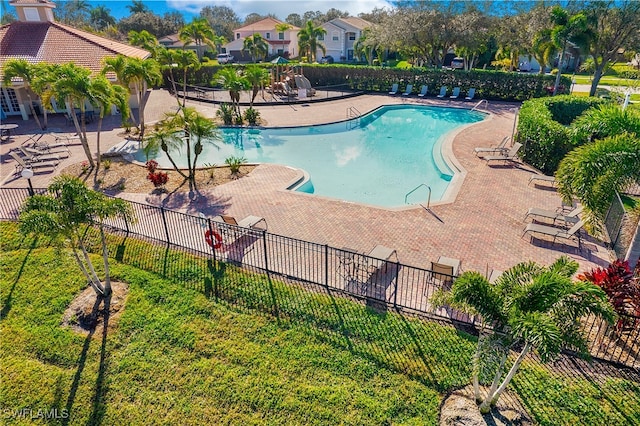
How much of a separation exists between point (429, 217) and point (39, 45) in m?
33.1

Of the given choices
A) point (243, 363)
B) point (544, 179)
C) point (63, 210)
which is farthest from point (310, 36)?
point (243, 363)

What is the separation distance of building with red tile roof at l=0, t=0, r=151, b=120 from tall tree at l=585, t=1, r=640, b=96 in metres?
38.0

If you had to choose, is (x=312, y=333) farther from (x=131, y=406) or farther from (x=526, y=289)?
(x=526, y=289)

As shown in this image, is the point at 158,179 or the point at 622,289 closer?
the point at 622,289

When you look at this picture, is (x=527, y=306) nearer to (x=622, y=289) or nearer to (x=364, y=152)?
(x=622, y=289)

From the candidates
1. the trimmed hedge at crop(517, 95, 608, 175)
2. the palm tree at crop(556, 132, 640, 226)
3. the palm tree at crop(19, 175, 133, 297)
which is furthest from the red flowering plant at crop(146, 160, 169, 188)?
the trimmed hedge at crop(517, 95, 608, 175)

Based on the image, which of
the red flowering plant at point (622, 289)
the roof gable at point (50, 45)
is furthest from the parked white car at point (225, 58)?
the red flowering plant at point (622, 289)

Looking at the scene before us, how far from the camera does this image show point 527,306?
5.73 m

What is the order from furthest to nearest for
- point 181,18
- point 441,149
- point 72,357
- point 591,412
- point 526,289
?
1. point 181,18
2. point 441,149
3. point 72,357
4. point 591,412
5. point 526,289

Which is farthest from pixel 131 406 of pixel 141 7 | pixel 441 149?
pixel 141 7

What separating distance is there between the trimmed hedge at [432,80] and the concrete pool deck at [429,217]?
1740 cm

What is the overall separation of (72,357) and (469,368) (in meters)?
8.56

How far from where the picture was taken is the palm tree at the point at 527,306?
5418 millimetres

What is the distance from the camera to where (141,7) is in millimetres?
115875
